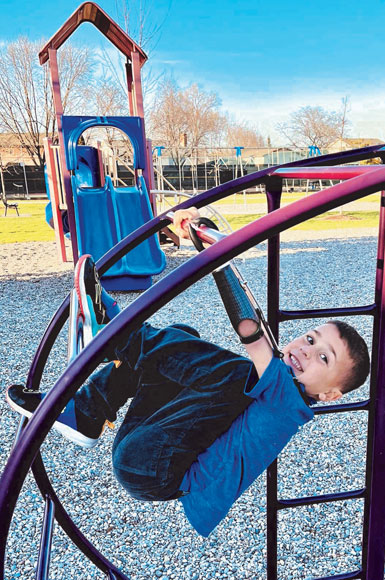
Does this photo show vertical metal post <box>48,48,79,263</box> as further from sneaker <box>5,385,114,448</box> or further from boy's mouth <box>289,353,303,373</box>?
boy's mouth <box>289,353,303,373</box>

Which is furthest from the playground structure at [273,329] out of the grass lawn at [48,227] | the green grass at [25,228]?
the green grass at [25,228]

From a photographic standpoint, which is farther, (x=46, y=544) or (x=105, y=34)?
(x=105, y=34)

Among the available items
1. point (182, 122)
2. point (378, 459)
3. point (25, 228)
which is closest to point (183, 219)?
point (378, 459)

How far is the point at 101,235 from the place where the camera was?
5.54 m

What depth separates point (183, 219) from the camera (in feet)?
4.49

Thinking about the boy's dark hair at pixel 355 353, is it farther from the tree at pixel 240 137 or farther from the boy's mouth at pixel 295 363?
the tree at pixel 240 137

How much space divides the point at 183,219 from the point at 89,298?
340 millimetres

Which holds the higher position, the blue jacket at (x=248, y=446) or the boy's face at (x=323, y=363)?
the boy's face at (x=323, y=363)

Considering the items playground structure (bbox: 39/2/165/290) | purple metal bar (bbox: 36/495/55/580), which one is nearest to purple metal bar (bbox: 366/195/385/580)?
purple metal bar (bbox: 36/495/55/580)

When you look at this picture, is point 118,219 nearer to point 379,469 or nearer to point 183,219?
point 183,219

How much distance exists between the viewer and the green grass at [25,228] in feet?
33.0

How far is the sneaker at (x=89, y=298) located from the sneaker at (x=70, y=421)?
7.0 inches

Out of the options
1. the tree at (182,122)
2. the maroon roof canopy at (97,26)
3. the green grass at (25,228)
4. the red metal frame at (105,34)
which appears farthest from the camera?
the tree at (182,122)

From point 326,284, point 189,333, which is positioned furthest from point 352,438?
point 326,284
